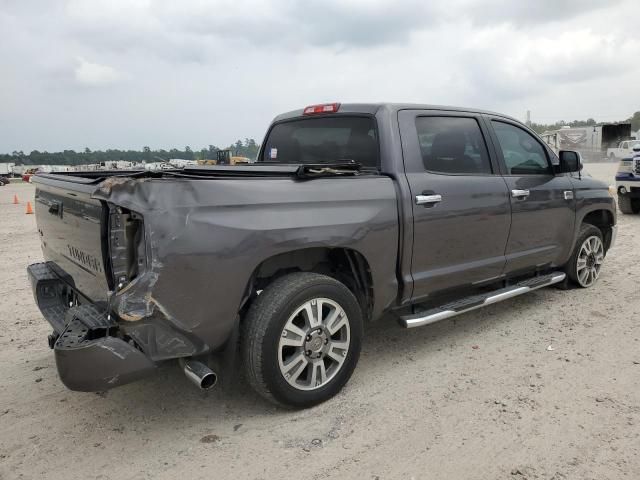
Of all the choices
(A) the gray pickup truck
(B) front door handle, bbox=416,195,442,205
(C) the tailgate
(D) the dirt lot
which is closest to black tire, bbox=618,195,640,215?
(A) the gray pickup truck

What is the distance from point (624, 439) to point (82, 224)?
321cm

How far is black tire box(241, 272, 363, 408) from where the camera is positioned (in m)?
2.79

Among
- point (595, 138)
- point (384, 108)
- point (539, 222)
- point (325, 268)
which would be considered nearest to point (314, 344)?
point (325, 268)

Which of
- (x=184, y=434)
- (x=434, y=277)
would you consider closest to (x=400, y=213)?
(x=434, y=277)

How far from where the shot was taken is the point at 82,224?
287 centimetres

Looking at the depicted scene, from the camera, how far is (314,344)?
3.01 metres

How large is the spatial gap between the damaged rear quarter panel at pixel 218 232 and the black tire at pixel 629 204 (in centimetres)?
993

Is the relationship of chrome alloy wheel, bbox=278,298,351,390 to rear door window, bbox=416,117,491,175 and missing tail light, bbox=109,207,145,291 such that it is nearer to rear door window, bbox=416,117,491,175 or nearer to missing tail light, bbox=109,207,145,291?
missing tail light, bbox=109,207,145,291

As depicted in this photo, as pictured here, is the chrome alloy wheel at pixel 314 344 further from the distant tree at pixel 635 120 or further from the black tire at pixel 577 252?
the distant tree at pixel 635 120

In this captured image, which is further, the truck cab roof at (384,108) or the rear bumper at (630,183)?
the rear bumper at (630,183)

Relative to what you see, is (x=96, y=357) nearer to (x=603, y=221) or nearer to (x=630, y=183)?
(x=603, y=221)

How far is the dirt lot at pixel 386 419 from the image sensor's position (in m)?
2.53

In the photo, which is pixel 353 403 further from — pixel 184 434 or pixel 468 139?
pixel 468 139

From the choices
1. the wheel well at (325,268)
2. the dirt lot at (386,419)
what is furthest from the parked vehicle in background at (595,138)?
the wheel well at (325,268)
